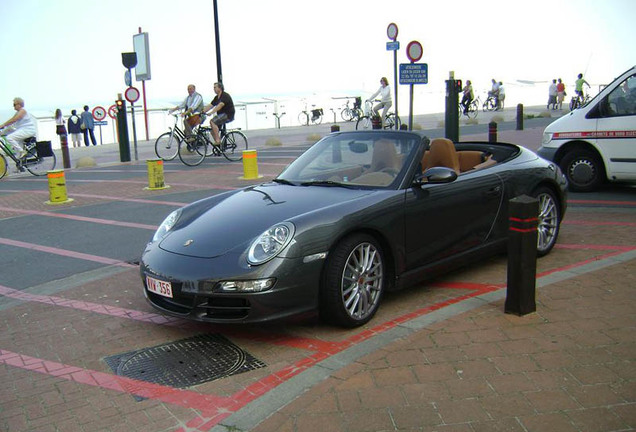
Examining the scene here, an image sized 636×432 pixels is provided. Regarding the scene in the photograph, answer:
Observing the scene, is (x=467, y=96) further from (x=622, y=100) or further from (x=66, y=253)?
(x=66, y=253)

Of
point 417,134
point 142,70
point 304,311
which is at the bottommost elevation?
point 304,311

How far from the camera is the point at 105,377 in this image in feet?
12.9

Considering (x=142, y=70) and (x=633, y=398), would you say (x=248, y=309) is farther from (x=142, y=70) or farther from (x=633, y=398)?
(x=142, y=70)

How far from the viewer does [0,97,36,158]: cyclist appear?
15055mm

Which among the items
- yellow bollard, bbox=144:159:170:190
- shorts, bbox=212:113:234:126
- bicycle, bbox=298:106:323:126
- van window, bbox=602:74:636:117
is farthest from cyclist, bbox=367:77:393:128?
bicycle, bbox=298:106:323:126

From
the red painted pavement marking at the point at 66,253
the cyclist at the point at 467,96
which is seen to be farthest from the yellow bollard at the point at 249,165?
the cyclist at the point at 467,96

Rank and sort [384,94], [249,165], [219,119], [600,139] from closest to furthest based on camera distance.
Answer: [600,139], [249,165], [219,119], [384,94]

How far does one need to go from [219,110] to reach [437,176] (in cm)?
1236

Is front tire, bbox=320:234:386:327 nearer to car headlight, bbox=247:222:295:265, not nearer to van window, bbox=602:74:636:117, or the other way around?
car headlight, bbox=247:222:295:265

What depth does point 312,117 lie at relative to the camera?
117ft

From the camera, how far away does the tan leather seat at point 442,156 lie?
5750 millimetres

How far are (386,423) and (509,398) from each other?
698 mm

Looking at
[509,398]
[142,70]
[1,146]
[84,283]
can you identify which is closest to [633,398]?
[509,398]

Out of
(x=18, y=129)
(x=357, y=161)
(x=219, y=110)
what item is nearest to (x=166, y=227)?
(x=357, y=161)
